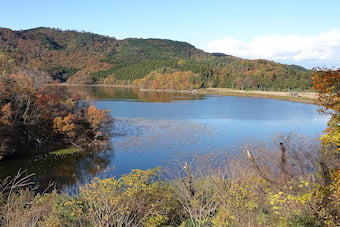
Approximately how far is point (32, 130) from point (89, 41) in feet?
581

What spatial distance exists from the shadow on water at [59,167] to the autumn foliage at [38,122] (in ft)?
3.88

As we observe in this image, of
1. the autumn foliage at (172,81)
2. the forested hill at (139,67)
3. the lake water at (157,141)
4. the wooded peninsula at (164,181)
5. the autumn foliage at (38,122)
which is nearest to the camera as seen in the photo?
the wooded peninsula at (164,181)

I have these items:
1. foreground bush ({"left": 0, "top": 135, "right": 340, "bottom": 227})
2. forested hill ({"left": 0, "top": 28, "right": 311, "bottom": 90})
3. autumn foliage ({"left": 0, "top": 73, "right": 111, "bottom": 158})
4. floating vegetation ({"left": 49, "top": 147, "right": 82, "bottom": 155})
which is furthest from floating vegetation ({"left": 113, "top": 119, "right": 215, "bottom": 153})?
forested hill ({"left": 0, "top": 28, "right": 311, "bottom": 90})

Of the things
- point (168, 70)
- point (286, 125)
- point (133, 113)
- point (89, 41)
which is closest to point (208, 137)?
point (286, 125)

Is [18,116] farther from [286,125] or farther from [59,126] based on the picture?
[286,125]

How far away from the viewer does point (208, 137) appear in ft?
69.8

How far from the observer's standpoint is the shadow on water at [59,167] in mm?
13617

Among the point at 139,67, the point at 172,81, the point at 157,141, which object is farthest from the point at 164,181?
the point at 139,67

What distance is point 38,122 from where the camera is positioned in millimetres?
18484

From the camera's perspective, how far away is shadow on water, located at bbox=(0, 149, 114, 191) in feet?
44.7

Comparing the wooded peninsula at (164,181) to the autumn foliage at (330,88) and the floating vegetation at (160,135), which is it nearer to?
the autumn foliage at (330,88)

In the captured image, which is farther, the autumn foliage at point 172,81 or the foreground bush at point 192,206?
the autumn foliage at point 172,81

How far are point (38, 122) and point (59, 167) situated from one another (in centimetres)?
461

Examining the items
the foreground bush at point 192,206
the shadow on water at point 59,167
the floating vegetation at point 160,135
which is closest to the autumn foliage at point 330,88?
the foreground bush at point 192,206
